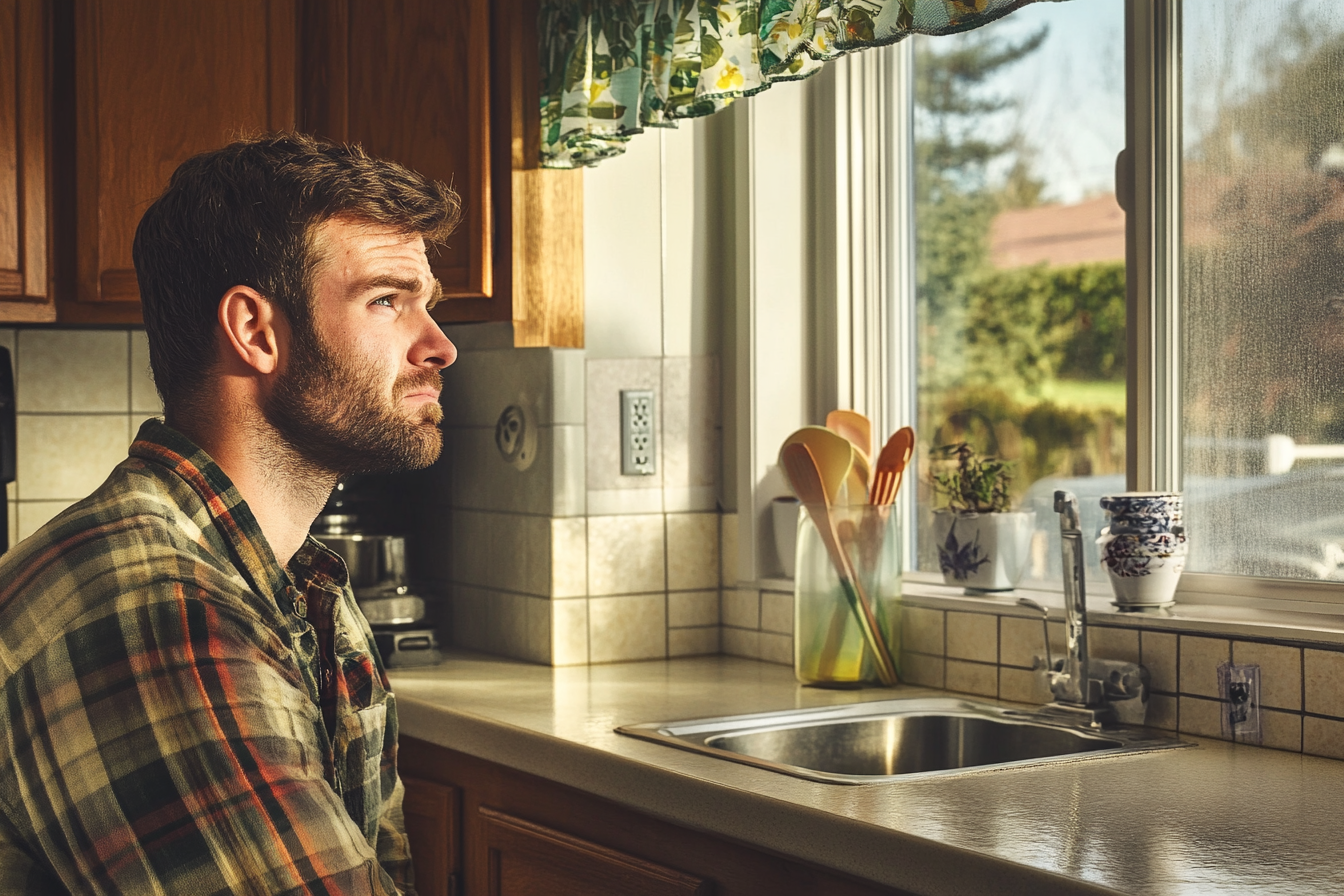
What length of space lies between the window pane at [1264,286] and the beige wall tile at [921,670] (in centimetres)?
43

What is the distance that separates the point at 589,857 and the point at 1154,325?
1.05 metres

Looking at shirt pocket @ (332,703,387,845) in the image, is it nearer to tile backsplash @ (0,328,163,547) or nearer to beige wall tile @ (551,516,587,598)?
beige wall tile @ (551,516,587,598)

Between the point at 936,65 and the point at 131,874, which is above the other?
the point at 936,65

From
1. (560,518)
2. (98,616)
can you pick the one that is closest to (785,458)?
(560,518)

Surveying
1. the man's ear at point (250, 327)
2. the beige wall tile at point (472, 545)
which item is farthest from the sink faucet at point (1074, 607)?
the beige wall tile at point (472, 545)

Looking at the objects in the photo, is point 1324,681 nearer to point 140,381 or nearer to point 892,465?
point 892,465

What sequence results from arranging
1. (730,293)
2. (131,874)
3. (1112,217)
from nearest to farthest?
(131,874), (1112,217), (730,293)

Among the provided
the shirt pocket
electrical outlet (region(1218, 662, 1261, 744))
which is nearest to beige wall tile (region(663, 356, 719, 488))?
electrical outlet (region(1218, 662, 1261, 744))

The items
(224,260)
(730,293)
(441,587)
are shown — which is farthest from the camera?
(441,587)

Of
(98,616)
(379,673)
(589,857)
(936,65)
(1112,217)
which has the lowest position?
(589,857)

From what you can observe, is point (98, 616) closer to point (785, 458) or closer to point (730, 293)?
point (785, 458)

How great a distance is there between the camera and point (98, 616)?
0.97 metres

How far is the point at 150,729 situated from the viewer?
0.94 m

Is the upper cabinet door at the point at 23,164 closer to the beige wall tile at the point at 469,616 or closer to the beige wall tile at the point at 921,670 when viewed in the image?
the beige wall tile at the point at 469,616
